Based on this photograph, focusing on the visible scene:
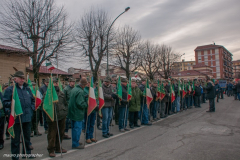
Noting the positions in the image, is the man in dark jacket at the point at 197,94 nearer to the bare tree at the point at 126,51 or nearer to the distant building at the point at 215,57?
the bare tree at the point at 126,51

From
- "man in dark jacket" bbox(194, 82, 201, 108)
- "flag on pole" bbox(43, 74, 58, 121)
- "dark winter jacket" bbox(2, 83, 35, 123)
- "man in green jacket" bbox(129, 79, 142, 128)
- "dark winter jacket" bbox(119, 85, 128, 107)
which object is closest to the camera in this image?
"dark winter jacket" bbox(2, 83, 35, 123)

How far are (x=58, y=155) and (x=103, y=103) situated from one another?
7.11 ft

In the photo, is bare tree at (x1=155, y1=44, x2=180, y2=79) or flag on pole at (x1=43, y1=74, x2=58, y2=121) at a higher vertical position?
bare tree at (x1=155, y1=44, x2=180, y2=79)

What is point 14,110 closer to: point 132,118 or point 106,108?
point 106,108

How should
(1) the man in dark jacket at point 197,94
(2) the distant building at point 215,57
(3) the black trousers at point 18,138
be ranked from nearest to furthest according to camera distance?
(3) the black trousers at point 18,138 < (1) the man in dark jacket at point 197,94 < (2) the distant building at point 215,57

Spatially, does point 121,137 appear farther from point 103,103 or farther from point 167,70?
point 167,70

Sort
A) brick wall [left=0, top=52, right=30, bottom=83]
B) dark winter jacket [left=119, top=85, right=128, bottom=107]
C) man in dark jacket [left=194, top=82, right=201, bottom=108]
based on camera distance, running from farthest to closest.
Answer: brick wall [left=0, top=52, right=30, bottom=83]
man in dark jacket [left=194, top=82, right=201, bottom=108]
dark winter jacket [left=119, top=85, right=128, bottom=107]

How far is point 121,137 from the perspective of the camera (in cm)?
689

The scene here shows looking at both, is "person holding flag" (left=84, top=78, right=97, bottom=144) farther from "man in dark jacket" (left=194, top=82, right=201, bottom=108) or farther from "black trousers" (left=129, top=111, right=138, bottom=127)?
"man in dark jacket" (left=194, top=82, right=201, bottom=108)

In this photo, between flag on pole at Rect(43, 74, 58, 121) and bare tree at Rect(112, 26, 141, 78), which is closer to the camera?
flag on pole at Rect(43, 74, 58, 121)

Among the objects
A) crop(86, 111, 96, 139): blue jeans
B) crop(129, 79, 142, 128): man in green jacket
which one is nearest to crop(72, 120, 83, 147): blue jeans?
crop(86, 111, 96, 139): blue jeans

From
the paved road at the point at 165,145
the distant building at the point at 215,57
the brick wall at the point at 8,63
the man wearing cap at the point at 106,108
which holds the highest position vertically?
the distant building at the point at 215,57

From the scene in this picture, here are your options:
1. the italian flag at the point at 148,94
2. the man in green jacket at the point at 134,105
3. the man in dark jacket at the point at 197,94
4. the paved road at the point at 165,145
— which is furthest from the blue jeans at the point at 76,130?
the man in dark jacket at the point at 197,94

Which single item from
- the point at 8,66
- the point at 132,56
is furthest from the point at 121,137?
the point at 132,56
